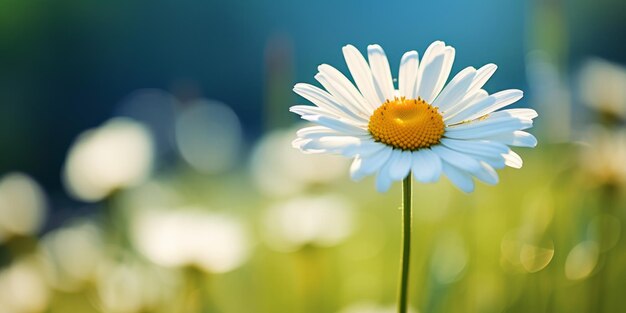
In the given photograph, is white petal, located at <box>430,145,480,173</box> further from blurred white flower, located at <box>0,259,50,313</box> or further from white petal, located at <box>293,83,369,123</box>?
blurred white flower, located at <box>0,259,50,313</box>

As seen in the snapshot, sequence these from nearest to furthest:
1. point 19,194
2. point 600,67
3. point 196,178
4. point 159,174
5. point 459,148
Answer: point 459,148 → point 600,67 → point 19,194 → point 196,178 → point 159,174

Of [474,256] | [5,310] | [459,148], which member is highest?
[459,148]

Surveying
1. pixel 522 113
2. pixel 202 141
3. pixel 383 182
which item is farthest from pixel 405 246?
pixel 202 141

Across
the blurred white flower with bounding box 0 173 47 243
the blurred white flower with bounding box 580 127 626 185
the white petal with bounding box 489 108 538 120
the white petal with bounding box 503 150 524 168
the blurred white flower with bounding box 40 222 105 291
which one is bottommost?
the blurred white flower with bounding box 40 222 105 291

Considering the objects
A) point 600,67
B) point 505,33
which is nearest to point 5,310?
point 600,67

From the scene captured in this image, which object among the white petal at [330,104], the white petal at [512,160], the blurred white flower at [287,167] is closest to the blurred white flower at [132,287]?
the blurred white flower at [287,167]

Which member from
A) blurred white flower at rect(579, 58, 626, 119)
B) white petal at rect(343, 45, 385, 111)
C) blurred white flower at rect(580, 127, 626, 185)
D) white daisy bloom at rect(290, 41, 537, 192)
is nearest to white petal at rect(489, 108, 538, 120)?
white daisy bloom at rect(290, 41, 537, 192)

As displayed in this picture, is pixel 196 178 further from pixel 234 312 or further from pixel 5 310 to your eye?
pixel 5 310

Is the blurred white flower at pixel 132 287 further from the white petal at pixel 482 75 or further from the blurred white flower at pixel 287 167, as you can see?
the white petal at pixel 482 75
